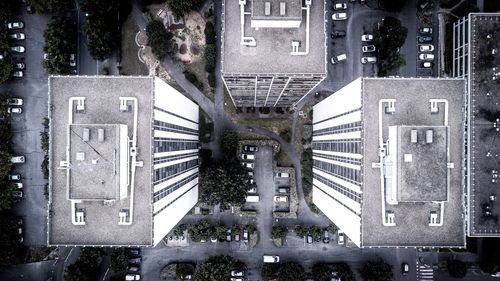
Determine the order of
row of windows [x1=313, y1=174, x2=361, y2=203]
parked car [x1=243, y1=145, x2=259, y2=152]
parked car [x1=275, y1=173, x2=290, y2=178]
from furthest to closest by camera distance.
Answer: parked car [x1=275, y1=173, x2=290, y2=178], parked car [x1=243, y1=145, x2=259, y2=152], row of windows [x1=313, y1=174, x2=361, y2=203]

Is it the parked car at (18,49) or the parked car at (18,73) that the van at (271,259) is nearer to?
the parked car at (18,73)

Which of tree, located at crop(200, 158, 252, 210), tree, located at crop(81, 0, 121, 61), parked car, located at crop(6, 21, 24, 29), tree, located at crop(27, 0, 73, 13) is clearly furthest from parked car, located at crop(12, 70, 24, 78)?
tree, located at crop(200, 158, 252, 210)

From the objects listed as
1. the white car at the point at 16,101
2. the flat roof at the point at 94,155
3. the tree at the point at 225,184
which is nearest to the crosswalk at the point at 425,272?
the tree at the point at 225,184

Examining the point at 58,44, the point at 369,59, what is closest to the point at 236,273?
the point at 369,59

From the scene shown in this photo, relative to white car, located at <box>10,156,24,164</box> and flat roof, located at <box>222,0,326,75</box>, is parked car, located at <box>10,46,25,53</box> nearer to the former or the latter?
white car, located at <box>10,156,24,164</box>

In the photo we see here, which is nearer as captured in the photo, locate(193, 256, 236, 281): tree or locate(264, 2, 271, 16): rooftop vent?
locate(264, 2, 271, 16): rooftop vent

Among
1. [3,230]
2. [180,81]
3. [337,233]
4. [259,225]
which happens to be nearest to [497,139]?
[337,233]
